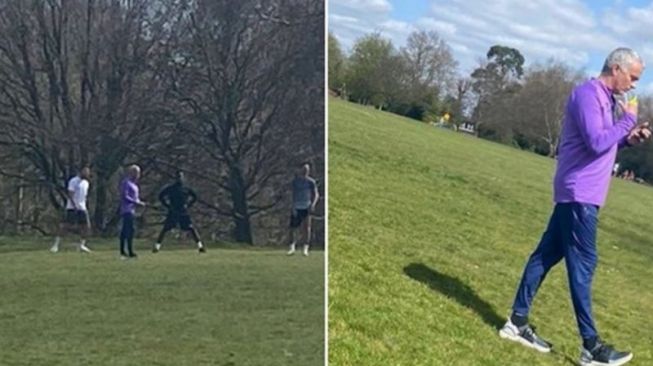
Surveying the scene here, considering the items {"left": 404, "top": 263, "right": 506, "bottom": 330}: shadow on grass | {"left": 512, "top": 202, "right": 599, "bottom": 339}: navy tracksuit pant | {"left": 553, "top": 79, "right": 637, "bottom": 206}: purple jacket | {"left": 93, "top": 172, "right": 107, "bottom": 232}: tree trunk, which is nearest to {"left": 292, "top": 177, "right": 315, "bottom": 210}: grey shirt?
{"left": 93, "top": 172, "right": 107, "bottom": 232}: tree trunk

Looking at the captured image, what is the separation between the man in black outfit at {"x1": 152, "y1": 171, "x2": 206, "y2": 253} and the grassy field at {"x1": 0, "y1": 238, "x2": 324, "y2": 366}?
0.08m

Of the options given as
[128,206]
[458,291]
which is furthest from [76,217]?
[458,291]

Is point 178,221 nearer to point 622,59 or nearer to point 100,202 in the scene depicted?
point 100,202

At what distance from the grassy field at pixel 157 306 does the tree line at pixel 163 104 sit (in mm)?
118

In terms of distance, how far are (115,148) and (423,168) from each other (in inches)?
755

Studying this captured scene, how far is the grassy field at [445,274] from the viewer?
6.68 metres

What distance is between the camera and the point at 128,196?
3.59m

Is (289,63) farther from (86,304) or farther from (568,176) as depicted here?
(568,176)

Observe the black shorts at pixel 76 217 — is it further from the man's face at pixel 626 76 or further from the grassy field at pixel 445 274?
the man's face at pixel 626 76

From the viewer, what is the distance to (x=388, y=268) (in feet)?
29.1

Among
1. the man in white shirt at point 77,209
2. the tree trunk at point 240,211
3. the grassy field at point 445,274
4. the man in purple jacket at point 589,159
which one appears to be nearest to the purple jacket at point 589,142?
the man in purple jacket at point 589,159

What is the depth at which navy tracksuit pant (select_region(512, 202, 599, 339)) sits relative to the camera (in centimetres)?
650

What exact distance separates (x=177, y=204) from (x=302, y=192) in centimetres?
45

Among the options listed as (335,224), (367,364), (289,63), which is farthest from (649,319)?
(289,63)
